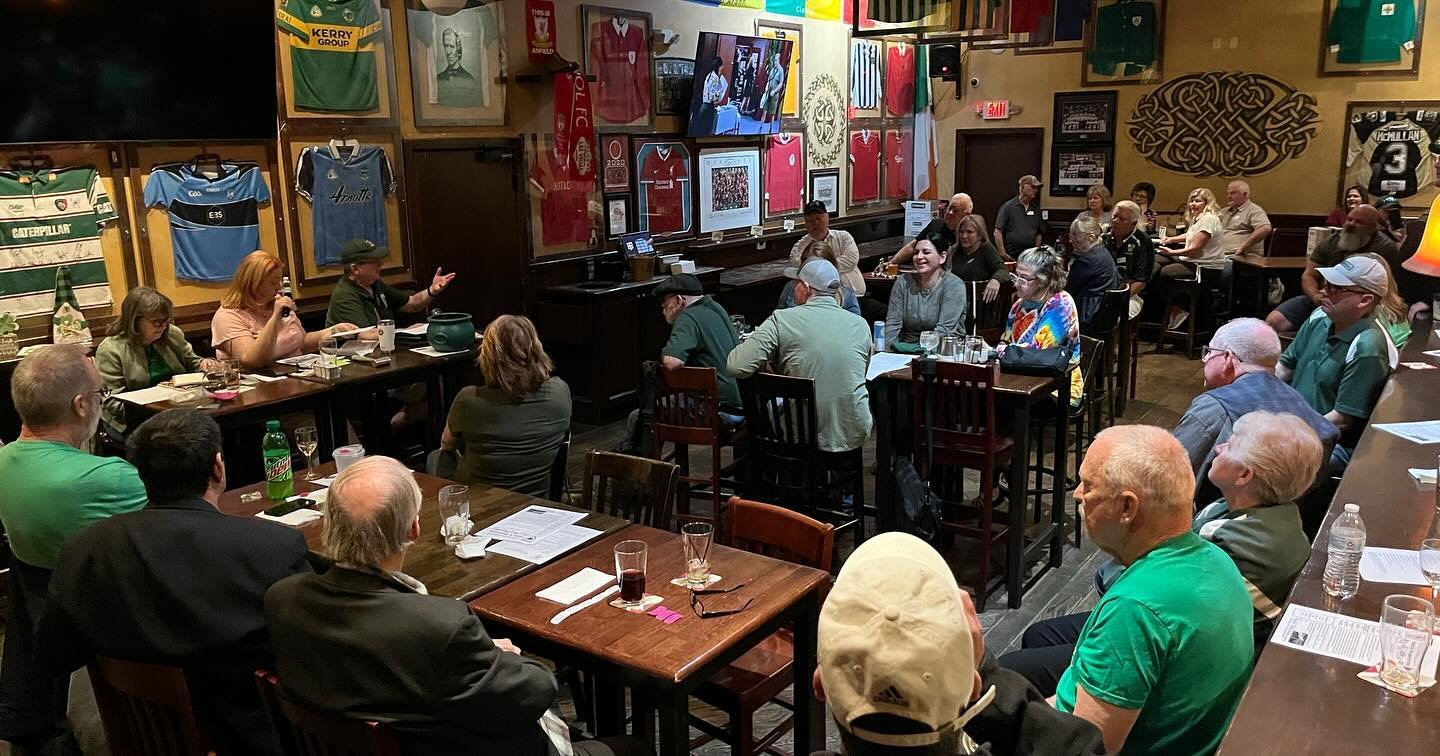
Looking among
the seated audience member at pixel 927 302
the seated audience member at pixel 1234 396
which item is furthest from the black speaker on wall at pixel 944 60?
the seated audience member at pixel 1234 396

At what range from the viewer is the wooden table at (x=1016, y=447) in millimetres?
4387

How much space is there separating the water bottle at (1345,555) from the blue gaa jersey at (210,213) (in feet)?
18.3

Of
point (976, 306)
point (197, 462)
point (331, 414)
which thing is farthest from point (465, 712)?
point (976, 306)

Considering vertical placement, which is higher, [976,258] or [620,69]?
[620,69]

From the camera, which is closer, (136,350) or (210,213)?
(136,350)

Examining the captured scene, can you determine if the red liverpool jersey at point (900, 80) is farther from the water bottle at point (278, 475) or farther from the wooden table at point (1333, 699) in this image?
the water bottle at point (278, 475)

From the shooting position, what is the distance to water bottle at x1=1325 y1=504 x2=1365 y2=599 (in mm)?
2504

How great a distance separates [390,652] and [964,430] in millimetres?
3067

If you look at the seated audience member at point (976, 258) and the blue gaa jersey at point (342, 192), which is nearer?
the blue gaa jersey at point (342, 192)

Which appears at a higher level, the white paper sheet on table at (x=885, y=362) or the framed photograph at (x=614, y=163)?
the framed photograph at (x=614, y=163)

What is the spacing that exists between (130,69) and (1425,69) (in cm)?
1119

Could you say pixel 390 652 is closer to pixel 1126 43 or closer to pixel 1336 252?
pixel 1336 252

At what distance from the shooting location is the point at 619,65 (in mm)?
7922

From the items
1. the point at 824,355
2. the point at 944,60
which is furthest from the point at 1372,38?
the point at 824,355
